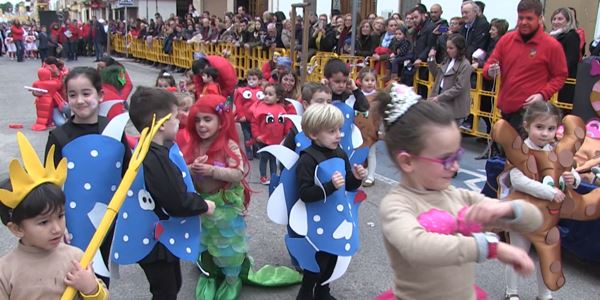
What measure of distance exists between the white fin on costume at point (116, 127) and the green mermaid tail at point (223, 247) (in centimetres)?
76

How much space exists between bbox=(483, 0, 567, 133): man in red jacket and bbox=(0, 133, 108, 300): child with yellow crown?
13.4ft

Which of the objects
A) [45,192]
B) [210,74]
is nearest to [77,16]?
[210,74]

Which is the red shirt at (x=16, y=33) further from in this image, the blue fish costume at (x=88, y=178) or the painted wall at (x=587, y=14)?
the blue fish costume at (x=88, y=178)

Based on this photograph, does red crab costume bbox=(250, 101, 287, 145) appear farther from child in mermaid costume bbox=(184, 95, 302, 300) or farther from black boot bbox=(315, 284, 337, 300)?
black boot bbox=(315, 284, 337, 300)

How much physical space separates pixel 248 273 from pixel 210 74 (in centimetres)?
278

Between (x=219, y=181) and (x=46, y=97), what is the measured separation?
6.82m

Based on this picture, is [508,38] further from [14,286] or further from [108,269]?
[14,286]

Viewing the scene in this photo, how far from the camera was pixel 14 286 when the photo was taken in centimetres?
191

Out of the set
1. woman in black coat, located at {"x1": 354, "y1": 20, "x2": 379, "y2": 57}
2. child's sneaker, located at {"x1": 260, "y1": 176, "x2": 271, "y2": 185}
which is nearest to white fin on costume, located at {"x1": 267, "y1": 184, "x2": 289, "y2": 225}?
child's sneaker, located at {"x1": 260, "y1": 176, "x2": 271, "y2": 185}

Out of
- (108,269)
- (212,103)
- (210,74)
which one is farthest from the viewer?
(210,74)

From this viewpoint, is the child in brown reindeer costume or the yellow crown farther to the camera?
the child in brown reindeer costume

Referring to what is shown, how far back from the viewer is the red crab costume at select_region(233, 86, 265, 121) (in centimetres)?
696

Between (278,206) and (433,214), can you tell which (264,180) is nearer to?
(278,206)

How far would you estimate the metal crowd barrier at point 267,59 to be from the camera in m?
8.14
